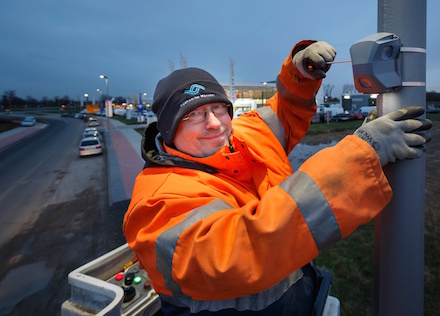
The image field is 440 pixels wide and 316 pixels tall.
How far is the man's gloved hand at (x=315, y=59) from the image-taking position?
4.51 feet

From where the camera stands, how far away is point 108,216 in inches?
291

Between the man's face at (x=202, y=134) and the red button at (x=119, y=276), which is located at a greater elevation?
the man's face at (x=202, y=134)

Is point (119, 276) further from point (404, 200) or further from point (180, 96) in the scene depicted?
point (404, 200)

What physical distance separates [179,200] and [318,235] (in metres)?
0.54

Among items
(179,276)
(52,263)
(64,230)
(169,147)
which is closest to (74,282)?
(169,147)

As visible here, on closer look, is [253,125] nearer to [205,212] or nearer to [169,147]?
[169,147]

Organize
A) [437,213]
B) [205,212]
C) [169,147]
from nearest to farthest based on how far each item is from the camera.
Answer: [205,212]
[169,147]
[437,213]

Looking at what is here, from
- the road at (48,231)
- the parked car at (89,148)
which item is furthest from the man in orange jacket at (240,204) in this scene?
the parked car at (89,148)

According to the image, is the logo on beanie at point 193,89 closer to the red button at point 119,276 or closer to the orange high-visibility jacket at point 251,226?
the orange high-visibility jacket at point 251,226

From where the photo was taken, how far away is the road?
15.1 feet

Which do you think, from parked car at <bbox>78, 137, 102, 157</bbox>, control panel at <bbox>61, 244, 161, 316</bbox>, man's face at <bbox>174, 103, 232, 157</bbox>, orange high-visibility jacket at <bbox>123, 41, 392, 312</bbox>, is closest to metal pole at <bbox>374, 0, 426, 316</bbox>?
orange high-visibility jacket at <bbox>123, 41, 392, 312</bbox>

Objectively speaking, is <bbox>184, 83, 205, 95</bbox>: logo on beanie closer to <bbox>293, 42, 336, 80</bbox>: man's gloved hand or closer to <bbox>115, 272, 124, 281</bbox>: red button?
<bbox>293, 42, 336, 80</bbox>: man's gloved hand

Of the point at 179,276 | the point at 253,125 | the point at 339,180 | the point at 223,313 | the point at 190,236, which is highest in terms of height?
the point at 253,125

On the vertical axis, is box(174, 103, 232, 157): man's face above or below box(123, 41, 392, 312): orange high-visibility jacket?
above
